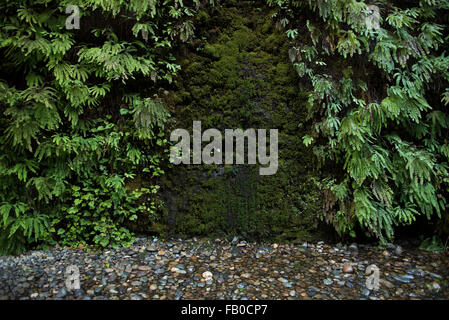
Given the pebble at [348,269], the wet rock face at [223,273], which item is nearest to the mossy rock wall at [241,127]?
the wet rock face at [223,273]

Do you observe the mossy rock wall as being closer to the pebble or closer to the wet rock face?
the wet rock face

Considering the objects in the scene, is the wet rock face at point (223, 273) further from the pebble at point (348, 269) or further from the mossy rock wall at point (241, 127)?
the mossy rock wall at point (241, 127)

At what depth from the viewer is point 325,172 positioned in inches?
145

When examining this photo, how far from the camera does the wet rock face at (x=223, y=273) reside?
8.66 ft

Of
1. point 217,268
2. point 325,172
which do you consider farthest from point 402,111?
point 217,268

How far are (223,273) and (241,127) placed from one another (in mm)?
1898

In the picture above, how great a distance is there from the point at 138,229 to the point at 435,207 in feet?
12.8

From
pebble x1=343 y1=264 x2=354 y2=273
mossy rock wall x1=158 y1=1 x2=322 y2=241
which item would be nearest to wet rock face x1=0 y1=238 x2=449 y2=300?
pebble x1=343 y1=264 x2=354 y2=273

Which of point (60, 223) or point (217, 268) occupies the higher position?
point (60, 223)

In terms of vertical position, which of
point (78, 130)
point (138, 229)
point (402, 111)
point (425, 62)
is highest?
point (425, 62)

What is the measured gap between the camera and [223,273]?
9.86 feet

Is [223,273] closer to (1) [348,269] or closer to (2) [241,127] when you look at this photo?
(1) [348,269]

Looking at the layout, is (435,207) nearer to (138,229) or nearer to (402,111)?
(402,111)

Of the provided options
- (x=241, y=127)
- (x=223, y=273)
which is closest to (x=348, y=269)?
(x=223, y=273)
